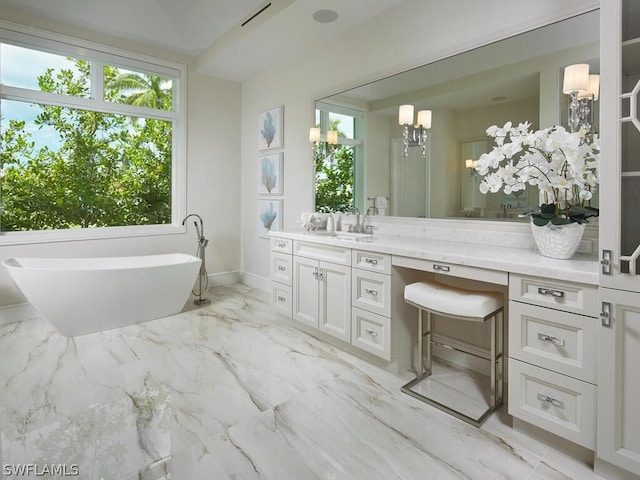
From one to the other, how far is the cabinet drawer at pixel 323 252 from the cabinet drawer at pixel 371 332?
380 mm

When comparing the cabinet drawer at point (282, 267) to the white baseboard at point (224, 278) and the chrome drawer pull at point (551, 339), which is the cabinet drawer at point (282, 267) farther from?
the chrome drawer pull at point (551, 339)

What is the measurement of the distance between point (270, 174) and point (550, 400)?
368 cm

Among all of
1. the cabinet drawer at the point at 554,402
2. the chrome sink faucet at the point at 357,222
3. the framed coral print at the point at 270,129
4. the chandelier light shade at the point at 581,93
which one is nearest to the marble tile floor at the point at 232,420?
the cabinet drawer at the point at 554,402

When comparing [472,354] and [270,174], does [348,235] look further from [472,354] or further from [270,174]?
[270,174]

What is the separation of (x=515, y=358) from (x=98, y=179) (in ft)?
14.5

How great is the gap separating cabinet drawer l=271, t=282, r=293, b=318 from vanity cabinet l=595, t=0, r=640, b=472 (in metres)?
2.32

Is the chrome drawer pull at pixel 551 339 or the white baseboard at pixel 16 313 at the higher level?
the chrome drawer pull at pixel 551 339

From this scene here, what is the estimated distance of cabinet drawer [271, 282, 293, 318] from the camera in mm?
3439

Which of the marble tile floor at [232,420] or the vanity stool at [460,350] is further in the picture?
the vanity stool at [460,350]

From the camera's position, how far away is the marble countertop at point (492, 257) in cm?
172

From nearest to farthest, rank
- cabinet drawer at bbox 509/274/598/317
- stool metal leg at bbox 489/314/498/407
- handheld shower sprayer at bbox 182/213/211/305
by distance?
cabinet drawer at bbox 509/274/598/317 < stool metal leg at bbox 489/314/498/407 < handheld shower sprayer at bbox 182/213/211/305

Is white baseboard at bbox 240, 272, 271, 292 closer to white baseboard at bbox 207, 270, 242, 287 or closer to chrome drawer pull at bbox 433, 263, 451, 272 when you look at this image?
white baseboard at bbox 207, 270, 242, 287

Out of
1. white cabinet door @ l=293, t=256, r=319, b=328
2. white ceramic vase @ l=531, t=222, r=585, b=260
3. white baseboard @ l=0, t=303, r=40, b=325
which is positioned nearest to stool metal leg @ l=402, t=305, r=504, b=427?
white ceramic vase @ l=531, t=222, r=585, b=260

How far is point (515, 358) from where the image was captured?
191cm
